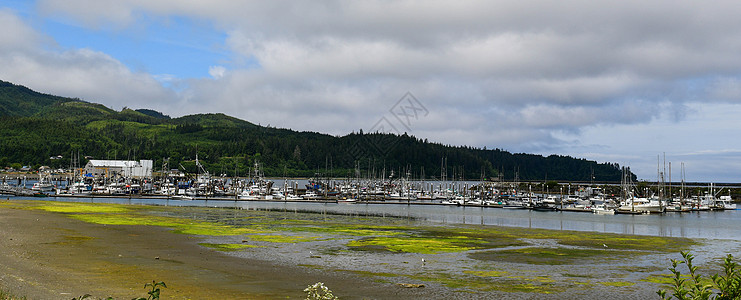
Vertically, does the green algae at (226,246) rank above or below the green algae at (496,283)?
above

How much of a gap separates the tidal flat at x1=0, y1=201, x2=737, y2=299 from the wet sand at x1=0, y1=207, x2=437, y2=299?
847 mm

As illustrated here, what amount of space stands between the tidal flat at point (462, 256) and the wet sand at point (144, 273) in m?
0.85

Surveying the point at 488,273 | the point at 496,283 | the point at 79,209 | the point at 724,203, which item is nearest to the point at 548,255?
the point at 488,273

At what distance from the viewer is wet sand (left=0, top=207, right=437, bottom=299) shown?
82.7 ft

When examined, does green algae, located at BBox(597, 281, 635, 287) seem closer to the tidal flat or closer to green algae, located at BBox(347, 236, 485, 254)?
the tidal flat

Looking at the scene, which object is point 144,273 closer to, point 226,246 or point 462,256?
point 226,246

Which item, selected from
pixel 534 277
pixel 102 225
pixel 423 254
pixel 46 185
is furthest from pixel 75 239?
pixel 46 185

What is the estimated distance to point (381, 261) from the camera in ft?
127

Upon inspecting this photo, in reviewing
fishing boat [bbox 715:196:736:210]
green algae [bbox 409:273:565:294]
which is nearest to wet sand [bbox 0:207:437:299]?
green algae [bbox 409:273:565:294]

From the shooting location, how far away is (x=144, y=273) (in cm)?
3036

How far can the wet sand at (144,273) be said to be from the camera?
82.7ft

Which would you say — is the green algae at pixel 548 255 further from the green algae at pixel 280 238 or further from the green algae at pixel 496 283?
the green algae at pixel 280 238

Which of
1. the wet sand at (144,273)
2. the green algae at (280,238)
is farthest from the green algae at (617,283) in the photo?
the green algae at (280,238)

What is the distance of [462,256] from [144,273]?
23417mm
